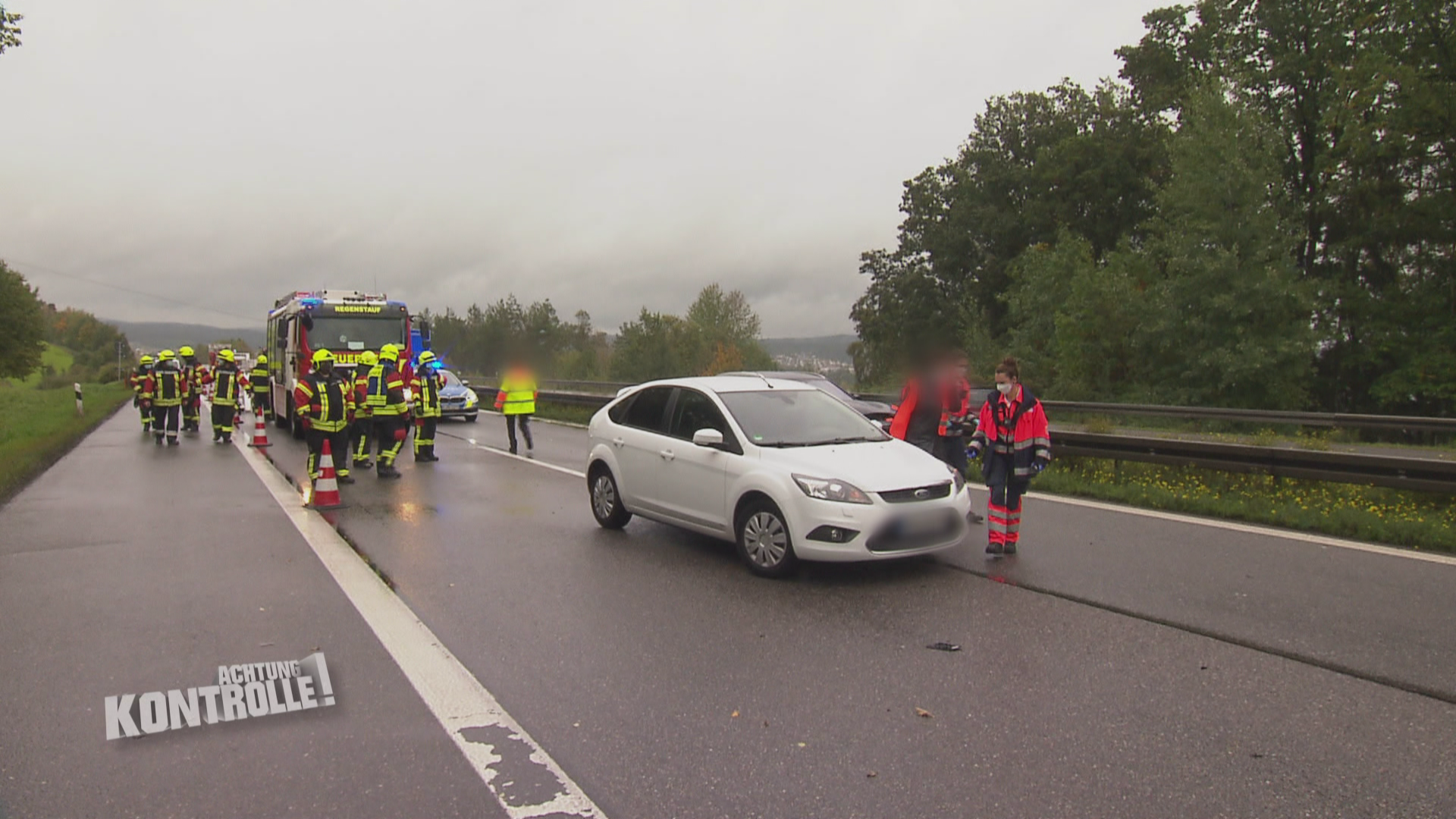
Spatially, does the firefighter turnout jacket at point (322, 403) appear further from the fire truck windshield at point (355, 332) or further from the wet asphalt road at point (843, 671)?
the fire truck windshield at point (355, 332)

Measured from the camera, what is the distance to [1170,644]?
18.3 feet

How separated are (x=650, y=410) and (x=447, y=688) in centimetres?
430

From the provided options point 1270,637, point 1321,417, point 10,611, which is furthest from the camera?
point 1321,417

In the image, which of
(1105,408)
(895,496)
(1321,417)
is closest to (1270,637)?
(895,496)

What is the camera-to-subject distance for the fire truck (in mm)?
18891

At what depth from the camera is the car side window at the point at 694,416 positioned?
8.00 m

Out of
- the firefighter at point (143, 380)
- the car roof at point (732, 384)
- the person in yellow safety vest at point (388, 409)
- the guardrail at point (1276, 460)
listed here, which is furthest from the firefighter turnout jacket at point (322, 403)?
the firefighter at point (143, 380)

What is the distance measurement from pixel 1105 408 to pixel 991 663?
22027mm

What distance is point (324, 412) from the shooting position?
39.6 feet

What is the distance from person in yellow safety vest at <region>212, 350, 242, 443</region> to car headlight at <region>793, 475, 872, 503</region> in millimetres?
15488

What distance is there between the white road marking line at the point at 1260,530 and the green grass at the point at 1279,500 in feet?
0.89

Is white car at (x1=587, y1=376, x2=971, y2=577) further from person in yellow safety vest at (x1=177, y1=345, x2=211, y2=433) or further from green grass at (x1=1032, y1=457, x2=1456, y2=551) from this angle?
person in yellow safety vest at (x1=177, y1=345, x2=211, y2=433)

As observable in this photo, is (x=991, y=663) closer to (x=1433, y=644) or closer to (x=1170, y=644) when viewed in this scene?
(x=1170, y=644)

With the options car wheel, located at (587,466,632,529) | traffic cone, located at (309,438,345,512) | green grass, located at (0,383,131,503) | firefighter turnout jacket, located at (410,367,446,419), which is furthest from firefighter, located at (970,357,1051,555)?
green grass, located at (0,383,131,503)
